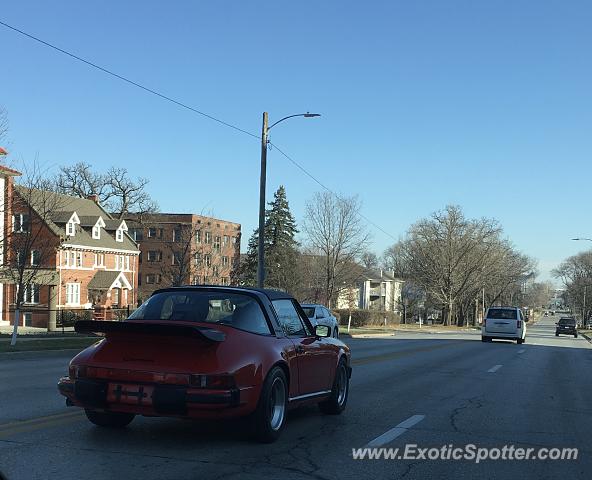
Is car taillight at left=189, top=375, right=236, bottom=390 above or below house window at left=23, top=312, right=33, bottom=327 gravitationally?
above

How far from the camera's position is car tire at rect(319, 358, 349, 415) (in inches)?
352

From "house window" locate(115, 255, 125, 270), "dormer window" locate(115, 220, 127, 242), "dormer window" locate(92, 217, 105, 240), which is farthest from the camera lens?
"dormer window" locate(115, 220, 127, 242)

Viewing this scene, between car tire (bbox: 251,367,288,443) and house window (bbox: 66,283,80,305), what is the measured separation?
48.3 metres

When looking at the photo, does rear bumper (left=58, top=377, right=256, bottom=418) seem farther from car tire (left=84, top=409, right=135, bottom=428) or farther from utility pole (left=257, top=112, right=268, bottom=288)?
utility pole (left=257, top=112, right=268, bottom=288)

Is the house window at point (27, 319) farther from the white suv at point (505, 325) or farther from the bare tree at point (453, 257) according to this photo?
the bare tree at point (453, 257)

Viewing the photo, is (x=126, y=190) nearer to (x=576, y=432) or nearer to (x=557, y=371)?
(x=557, y=371)

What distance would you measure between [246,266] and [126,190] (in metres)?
16.2

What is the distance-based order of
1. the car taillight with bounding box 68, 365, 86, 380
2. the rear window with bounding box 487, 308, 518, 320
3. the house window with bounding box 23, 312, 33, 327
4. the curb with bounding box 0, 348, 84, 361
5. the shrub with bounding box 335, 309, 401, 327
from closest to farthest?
the car taillight with bounding box 68, 365, 86, 380 < the curb with bounding box 0, 348, 84, 361 < the rear window with bounding box 487, 308, 518, 320 < the house window with bounding box 23, 312, 33, 327 < the shrub with bounding box 335, 309, 401, 327

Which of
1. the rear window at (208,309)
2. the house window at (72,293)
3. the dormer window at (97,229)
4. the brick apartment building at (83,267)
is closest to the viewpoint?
the rear window at (208,309)

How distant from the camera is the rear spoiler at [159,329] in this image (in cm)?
629

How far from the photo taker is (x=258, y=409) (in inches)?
264

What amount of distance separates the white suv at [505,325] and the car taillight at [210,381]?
28.6 m

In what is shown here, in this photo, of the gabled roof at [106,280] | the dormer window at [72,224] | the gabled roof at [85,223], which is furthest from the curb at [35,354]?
the gabled roof at [106,280]

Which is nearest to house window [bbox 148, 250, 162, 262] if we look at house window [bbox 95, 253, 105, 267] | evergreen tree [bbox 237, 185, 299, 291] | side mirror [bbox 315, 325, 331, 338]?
evergreen tree [bbox 237, 185, 299, 291]
